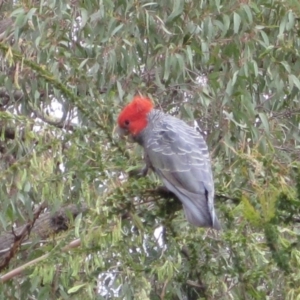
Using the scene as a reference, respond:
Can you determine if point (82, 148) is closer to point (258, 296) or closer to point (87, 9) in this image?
point (258, 296)

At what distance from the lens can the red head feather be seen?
3.49 metres

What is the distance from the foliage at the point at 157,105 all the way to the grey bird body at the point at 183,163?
6cm

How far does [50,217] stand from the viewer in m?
4.11

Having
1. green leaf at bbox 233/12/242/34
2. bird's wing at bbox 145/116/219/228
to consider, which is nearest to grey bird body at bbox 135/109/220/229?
bird's wing at bbox 145/116/219/228

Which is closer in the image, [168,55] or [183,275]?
[183,275]

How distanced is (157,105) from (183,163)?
1004 mm

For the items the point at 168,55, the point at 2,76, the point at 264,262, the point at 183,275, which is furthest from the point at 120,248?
the point at 2,76

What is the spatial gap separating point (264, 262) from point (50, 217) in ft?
6.05

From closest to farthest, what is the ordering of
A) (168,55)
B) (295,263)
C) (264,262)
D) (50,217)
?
(295,263) → (264,262) → (168,55) → (50,217)

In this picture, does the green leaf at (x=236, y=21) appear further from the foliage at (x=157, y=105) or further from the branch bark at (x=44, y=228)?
the branch bark at (x=44, y=228)

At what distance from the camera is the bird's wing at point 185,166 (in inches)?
110

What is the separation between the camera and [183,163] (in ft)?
10.6

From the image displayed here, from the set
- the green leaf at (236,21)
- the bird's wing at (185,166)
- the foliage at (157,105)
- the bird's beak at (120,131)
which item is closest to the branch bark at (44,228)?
the foliage at (157,105)

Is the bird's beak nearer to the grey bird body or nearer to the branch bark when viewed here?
the grey bird body
